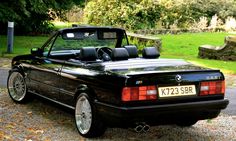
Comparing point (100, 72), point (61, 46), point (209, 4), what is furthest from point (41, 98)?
point (209, 4)

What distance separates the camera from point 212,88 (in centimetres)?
615

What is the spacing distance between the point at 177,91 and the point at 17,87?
11.8ft

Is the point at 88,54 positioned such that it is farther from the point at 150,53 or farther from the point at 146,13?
the point at 146,13

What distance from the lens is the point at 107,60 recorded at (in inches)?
281

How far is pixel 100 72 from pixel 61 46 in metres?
1.91

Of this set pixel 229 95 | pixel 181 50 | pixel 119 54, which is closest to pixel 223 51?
pixel 181 50

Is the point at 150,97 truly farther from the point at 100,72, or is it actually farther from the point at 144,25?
the point at 144,25

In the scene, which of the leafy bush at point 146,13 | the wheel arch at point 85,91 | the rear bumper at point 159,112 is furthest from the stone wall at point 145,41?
the rear bumper at point 159,112

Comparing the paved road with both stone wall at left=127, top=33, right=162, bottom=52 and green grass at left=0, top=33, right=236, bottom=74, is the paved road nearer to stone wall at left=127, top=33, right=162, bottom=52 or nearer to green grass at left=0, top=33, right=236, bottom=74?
green grass at left=0, top=33, right=236, bottom=74

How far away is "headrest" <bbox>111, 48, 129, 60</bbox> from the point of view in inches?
267

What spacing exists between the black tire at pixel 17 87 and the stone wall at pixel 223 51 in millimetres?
9476

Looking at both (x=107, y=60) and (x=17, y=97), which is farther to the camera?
(x=17, y=97)

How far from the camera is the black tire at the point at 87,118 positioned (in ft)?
20.1

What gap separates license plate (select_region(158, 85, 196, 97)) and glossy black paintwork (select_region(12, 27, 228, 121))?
5cm
